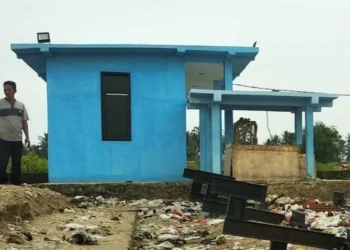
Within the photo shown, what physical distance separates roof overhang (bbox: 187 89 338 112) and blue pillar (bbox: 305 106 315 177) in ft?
0.61

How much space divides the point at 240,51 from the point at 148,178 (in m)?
3.45

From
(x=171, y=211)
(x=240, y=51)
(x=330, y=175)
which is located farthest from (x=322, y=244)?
(x=330, y=175)

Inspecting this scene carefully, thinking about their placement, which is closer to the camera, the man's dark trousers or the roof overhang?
the man's dark trousers

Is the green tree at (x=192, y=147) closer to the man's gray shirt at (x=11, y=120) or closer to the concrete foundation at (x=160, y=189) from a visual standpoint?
the concrete foundation at (x=160, y=189)

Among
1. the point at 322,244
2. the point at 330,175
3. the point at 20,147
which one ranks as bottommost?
the point at 330,175

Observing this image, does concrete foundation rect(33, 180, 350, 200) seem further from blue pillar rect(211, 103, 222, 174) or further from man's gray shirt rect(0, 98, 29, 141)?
man's gray shirt rect(0, 98, 29, 141)

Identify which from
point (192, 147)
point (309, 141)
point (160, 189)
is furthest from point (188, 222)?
point (192, 147)

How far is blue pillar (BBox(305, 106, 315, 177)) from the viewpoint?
32.5 ft

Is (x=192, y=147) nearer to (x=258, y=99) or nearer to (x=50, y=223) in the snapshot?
(x=258, y=99)

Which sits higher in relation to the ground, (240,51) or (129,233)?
(240,51)

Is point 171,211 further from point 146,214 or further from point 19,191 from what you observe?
point 19,191

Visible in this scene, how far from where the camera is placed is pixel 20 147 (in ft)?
23.5

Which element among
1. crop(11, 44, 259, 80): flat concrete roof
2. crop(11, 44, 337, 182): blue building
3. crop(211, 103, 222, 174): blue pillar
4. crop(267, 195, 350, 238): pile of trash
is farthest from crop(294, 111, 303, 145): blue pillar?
crop(267, 195, 350, 238): pile of trash

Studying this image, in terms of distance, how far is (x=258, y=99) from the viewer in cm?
995
